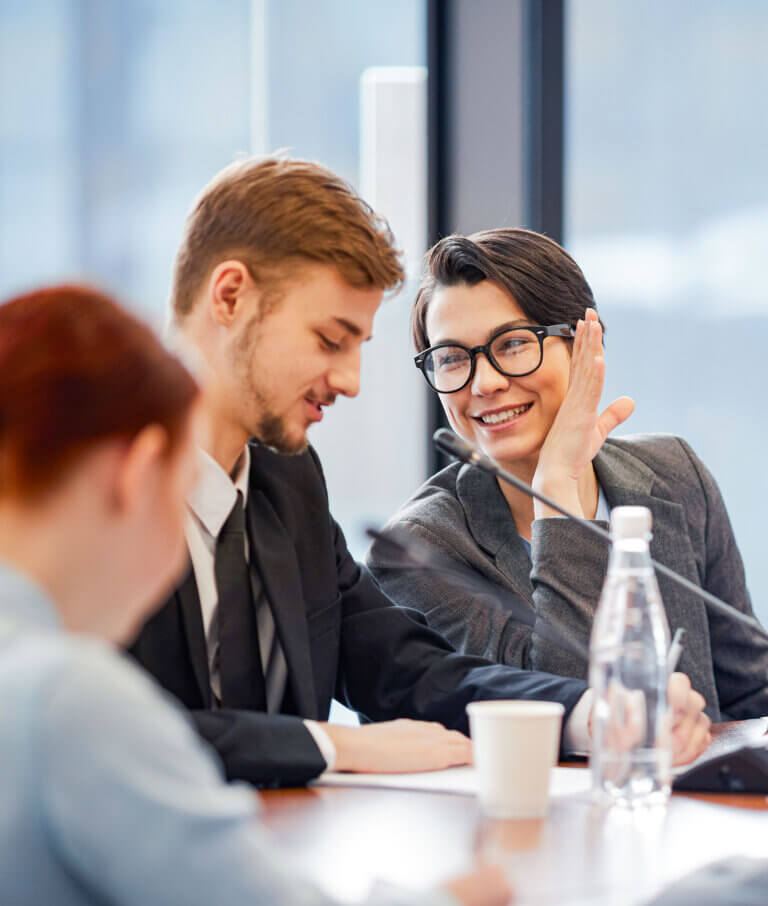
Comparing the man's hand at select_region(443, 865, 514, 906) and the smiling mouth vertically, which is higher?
the smiling mouth

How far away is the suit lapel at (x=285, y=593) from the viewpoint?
147 centimetres

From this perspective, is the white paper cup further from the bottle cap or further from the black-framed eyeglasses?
the black-framed eyeglasses

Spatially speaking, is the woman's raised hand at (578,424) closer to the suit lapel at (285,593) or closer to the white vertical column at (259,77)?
the suit lapel at (285,593)

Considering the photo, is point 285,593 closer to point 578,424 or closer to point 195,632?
point 195,632

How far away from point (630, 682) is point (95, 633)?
0.68m

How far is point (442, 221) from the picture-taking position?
9.86 ft

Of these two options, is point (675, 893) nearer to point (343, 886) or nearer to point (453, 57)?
point (343, 886)

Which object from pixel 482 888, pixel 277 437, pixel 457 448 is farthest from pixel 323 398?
pixel 482 888

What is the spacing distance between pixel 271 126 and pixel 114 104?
1.39ft

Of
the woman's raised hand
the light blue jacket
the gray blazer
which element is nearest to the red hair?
the light blue jacket

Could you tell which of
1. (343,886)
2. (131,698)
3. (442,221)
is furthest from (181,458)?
(442,221)

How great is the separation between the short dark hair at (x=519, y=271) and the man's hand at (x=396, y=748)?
92 cm

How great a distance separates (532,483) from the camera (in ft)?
6.68

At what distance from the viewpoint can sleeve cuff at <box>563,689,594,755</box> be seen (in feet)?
4.54
